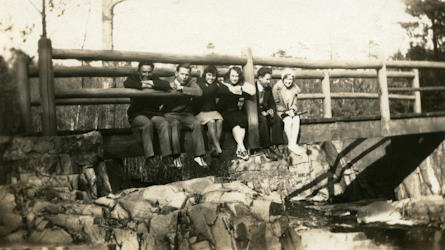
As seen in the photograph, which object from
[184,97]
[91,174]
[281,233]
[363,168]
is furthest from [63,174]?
[363,168]

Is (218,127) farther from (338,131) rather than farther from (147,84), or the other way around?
(338,131)

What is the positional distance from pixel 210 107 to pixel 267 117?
105 centimetres

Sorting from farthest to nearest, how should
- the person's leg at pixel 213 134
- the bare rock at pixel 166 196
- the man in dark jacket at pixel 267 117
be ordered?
the man in dark jacket at pixel 267 117, the person's leg at pixel 213 134, the bare rock at pixel 166 196

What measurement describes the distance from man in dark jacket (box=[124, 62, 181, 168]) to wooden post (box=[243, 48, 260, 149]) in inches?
56.8

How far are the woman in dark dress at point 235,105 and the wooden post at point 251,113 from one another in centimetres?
8

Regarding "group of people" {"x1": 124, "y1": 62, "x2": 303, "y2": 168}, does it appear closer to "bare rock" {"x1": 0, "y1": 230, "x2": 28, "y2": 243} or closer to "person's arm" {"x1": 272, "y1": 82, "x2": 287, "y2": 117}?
"person's arm" {"x1": 272, "y1": 82, "x2": 287, "y2": 117}

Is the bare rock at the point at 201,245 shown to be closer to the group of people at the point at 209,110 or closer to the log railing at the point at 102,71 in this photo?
the group of people at the point at 209,110

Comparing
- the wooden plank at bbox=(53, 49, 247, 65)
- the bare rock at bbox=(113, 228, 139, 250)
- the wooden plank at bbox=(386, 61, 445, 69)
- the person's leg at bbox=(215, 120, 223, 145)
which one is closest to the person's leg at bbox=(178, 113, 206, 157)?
the person's leg at bbox=(215, 120, 223, 145)

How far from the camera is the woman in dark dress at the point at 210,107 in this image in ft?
22.1

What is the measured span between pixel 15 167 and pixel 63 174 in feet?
1.56

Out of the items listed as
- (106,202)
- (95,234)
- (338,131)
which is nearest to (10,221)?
(95,234)

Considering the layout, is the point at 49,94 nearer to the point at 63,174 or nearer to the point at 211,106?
the point at 63,174

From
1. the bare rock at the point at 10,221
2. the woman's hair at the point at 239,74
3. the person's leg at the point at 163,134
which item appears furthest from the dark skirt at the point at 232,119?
the bare rock at the point at 10,221

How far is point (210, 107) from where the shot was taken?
6875 mm
